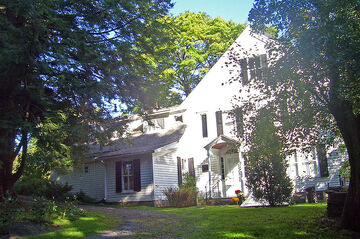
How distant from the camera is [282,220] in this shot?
34.6 feet

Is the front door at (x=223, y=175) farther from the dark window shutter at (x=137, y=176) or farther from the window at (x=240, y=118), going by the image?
the window at (x=240, y=118)

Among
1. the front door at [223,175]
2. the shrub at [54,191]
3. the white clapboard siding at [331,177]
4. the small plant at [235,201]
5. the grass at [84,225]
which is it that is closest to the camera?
the grass at [84,225]

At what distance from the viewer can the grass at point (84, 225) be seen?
29.8ft

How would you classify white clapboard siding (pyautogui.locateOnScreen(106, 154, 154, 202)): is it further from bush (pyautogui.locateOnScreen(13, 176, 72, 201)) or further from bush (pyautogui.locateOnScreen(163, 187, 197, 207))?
bush (pyautogui.locateOnScreen(13, 176, 72, 201))

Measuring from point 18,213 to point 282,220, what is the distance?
773cm

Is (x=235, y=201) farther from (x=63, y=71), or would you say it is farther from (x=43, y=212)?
(x=63, y=71)

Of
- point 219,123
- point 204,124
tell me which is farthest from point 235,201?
point 204,124

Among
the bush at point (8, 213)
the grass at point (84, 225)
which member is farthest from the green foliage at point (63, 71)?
the grass at point (84, 225)

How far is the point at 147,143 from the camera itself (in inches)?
863

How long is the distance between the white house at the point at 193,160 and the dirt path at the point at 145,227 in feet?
23.0

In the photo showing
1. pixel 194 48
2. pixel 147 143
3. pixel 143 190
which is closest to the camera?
pixel 143 190

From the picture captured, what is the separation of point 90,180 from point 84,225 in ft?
42.7

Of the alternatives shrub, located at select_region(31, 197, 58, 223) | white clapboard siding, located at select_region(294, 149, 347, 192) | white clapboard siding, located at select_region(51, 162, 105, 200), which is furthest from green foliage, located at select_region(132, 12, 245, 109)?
shrub, located at select_region(31, 197, 58, 223)

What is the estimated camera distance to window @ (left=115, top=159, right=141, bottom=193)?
20.4 meters
